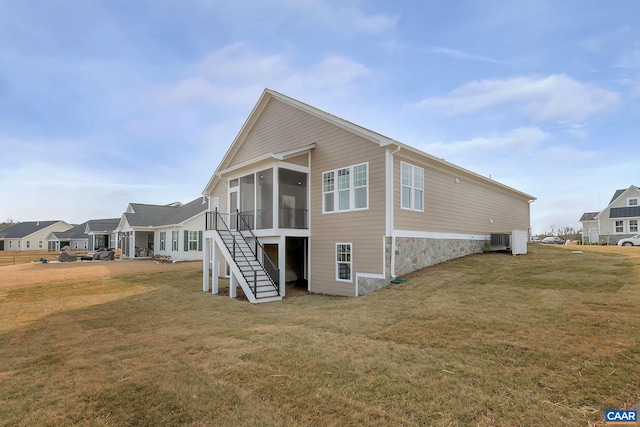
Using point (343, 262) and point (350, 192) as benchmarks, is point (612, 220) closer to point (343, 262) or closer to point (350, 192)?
point (350, 192)

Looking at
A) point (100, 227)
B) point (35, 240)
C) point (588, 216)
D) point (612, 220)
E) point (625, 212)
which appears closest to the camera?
point (625, 212)

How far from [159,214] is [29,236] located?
4516 centimetres

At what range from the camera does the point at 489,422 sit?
3.33 meters

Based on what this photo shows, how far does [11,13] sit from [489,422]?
16.5 m

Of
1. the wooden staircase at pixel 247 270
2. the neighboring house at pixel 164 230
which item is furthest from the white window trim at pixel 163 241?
the wooden staircase at pixel 247 270

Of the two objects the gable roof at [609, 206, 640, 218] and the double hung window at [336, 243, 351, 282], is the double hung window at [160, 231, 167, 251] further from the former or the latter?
the gable roof at [609, 206, 640, 218]

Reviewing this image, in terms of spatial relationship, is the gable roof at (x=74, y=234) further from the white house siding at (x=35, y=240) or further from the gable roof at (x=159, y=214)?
the gable roof at (x=159, y=214)

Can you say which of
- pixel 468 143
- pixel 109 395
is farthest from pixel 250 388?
pixel 468 143

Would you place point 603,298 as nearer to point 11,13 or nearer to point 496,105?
point 496,105


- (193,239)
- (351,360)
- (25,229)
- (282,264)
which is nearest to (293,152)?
(282,264)

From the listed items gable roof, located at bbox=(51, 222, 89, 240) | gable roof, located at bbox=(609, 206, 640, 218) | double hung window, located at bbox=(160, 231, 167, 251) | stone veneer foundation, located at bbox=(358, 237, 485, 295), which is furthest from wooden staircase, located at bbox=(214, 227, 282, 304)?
gable roof, located at bbox=(51, 222, 89, 240)

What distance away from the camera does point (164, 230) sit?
3191cm

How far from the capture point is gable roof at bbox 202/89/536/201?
11359 millimetres

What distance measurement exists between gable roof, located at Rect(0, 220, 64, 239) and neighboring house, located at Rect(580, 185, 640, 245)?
85.7 meters
